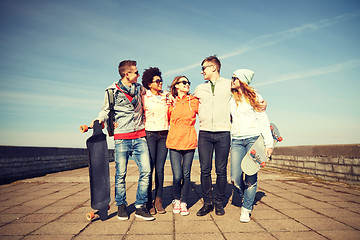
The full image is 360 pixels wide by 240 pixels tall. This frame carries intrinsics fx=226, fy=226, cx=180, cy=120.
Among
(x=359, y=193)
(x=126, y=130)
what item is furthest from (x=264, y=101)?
(x=359, y=193)

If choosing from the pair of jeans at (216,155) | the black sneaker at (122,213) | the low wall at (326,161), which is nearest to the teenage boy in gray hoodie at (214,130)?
the pair of jeans at (216,155)

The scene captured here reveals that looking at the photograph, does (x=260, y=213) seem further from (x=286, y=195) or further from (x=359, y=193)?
(x=359, y=193)

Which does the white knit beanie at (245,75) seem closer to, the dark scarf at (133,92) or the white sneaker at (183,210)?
the dark scarf at (133,92)

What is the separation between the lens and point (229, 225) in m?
2.74

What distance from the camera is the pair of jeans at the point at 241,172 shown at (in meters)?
2.98

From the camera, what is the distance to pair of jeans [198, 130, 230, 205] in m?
3.08

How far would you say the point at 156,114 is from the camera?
10.5 feet

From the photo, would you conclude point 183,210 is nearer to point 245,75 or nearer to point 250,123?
point 250,123

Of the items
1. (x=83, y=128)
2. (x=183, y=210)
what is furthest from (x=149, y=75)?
(x=183, y=210)

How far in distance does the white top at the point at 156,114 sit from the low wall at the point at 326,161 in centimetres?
471

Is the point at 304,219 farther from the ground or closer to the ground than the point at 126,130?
closer to the ground

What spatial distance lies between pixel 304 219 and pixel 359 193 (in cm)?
247

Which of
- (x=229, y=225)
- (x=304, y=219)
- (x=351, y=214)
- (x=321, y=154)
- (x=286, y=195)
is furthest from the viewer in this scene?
(x=321, y=154)

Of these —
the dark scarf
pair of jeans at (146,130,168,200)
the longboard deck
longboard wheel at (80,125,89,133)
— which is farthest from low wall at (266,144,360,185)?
longboard wheel at (80,125,89,133)
